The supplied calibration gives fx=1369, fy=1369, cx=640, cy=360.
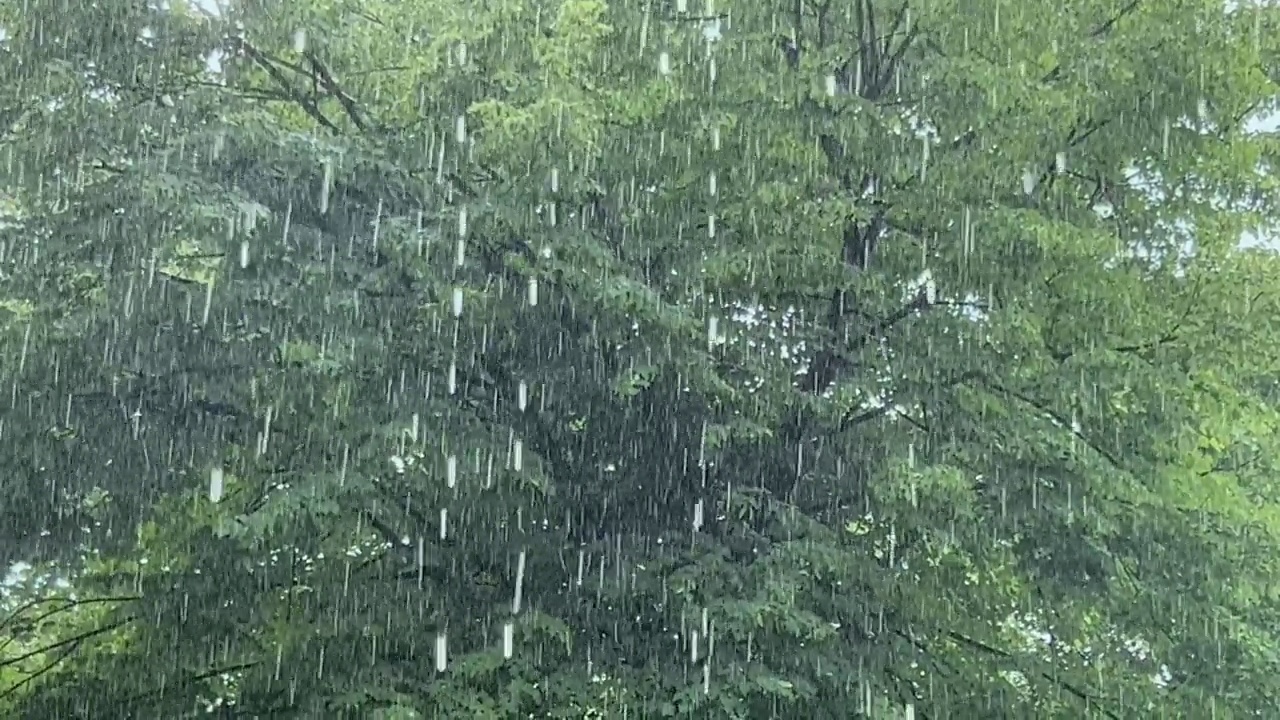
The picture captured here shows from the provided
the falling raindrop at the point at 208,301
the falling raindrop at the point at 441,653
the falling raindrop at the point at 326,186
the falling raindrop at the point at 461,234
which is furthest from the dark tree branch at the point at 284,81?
the falling raindrop at the point at 441,653

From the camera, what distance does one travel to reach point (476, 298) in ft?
22.1

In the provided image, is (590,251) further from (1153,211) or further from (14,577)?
(14,577)

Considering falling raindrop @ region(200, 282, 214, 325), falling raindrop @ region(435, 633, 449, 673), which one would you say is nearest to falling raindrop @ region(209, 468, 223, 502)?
falling raindrop @ region(200, 282, 214, 325)

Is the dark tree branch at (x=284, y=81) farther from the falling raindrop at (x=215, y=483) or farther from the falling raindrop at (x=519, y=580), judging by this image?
the falling raindrop at (x=519, y=580)

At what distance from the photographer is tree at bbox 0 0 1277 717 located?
6664 millimetres

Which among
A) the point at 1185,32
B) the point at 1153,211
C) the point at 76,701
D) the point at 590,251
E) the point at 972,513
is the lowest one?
the point at 76,701

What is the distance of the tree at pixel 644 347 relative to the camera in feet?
21.9

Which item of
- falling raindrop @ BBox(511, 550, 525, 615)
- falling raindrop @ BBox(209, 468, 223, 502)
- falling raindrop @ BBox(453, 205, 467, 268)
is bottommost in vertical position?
falling raindrop @ BBox(511, 550, 525, 615)

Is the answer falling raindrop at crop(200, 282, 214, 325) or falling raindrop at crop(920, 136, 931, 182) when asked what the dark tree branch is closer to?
falling raindrop at crop(200, 282, 214, 325)

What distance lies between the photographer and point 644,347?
671cm

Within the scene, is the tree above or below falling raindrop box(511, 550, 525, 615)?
above

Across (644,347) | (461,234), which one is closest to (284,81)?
(461,234)

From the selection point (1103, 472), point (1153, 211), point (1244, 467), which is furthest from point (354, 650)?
point (1244, 467)

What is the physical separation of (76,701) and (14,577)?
2.07 metres
